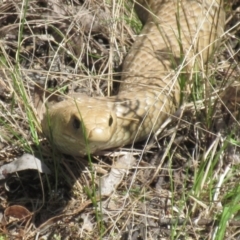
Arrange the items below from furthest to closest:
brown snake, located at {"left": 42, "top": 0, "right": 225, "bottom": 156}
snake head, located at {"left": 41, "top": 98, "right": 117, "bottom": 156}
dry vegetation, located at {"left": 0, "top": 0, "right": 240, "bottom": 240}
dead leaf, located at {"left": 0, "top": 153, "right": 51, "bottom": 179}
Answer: dead leaf, located at {"left": 0, "top": 153, "right": 51, "bottom": 179}
dry vegetation, located at {"left": 0, "top": 0, "right": 240, "bottom": 240}
brown snake, located at {"left": 42, "top": 0, "right": 225, "bottom": 156}
snake head, located at {"left": 41, "top": 98, "right": 117, "bottom": 156}

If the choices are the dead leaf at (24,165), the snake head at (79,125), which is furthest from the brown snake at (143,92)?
the dead leaf at (24,165)

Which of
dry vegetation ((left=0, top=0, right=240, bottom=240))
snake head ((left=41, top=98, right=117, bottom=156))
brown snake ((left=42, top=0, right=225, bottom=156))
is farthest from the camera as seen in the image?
dry vegetation ((left=0, top=0, right=240, bottom=240))

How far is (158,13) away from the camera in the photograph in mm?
4629

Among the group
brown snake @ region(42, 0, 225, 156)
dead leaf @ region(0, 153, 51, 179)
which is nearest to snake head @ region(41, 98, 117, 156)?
brown snake @ region(42, 0, 225, 156)

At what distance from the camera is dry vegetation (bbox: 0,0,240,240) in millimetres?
3414

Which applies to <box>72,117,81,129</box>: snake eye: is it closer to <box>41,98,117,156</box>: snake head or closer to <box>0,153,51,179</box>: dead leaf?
<box>41,98,117,156</box>: snake head

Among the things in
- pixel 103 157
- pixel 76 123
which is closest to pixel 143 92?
pixel 103 157

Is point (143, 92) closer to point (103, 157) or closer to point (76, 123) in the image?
point (103, 157)

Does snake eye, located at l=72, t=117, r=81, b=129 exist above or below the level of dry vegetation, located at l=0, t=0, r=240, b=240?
above

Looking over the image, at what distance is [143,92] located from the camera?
12.7 feet

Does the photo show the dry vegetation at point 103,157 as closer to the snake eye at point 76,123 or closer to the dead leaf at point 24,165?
the dead leaf at point 24,165

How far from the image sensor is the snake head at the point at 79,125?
3.16 metres

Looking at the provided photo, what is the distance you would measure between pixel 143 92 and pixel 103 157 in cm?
41

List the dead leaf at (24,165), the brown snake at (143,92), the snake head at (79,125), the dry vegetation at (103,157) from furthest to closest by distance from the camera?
the dead leaf at (24,165), the dry vegetation at (103,157), the brown snake at (143,92), the snake head at (79,125)
